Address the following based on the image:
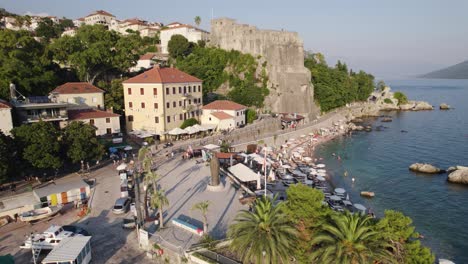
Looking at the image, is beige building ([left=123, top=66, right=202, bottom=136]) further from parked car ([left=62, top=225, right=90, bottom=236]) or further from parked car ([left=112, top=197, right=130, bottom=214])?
parked car ([left=62, top=225, right=90, bottom=236])

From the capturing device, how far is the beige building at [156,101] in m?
43.4

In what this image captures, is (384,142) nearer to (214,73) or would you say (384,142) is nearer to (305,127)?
(305,127)

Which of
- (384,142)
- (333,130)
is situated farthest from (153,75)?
(384,142)

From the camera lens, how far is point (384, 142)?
186ft

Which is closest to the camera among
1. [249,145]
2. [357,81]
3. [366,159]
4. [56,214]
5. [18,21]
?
[56,214]

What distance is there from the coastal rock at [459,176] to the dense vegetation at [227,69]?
117 ft

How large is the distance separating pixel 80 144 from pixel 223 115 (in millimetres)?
22525

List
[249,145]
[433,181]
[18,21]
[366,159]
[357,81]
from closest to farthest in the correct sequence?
[433,181]
[249,145]
[366,159]
[18,21]
[357,81]

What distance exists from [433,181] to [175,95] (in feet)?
109

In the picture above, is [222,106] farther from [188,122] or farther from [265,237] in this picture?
[265,237]

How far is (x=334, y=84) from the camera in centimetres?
8069

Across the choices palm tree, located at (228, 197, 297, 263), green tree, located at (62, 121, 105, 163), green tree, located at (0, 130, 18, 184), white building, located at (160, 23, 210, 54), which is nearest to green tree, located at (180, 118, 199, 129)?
green tree, located at (62, 121, 105, 163)

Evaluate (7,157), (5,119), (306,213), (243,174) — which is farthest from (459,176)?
(5,119)

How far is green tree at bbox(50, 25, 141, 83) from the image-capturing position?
47.9m
